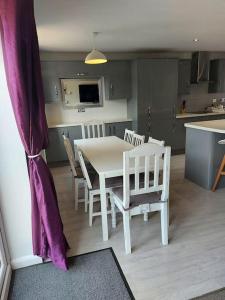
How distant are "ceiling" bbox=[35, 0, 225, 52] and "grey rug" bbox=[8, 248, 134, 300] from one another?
2.30m

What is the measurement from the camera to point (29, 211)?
195 cm

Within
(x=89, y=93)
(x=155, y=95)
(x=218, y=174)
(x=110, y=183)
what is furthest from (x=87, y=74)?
(x=218, y=174)

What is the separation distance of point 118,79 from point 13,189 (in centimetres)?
366

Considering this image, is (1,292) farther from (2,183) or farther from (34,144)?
(34,144)

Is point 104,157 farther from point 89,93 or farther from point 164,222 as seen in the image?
point 89,93

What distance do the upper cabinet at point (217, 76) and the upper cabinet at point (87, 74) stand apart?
212 cm

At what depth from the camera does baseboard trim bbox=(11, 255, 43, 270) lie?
78.2 inches

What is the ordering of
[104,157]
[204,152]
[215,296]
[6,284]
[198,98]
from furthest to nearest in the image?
[198,98] < [204,152] < [104,157] < [6,284] < [215,296]

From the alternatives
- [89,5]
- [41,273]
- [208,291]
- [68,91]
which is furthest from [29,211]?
[68,91]

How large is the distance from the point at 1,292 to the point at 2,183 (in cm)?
79

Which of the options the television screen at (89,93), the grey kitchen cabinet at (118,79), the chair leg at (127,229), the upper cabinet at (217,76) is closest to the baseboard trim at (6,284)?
the chair leg at (127,229)

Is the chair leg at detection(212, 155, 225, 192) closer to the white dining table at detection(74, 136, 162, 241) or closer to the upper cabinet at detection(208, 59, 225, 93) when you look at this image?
the white dining table at detection(74, 136, 162, 241)

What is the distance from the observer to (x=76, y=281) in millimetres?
1827

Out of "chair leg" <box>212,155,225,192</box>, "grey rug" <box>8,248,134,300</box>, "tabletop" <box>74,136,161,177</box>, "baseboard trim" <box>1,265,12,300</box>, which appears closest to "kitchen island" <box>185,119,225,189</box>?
"chair leg" <box>212,155,225,192</box>
